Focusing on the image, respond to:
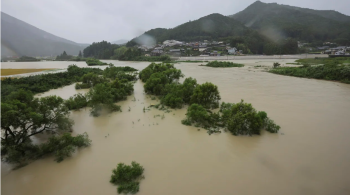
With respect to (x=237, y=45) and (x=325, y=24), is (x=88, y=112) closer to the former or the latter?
(x=237, y=45)

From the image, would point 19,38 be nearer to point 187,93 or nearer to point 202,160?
point 187,93

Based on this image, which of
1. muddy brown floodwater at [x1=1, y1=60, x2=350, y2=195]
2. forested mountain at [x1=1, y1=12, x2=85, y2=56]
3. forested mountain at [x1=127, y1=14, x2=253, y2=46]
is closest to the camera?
muddy brown floodwater at [x1=1, y1=60, x2=350, y2=195]

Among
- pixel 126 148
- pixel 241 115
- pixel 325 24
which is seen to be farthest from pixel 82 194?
pixel 325 24

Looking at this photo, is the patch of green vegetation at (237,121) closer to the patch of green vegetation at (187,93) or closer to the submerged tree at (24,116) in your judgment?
the patch of green vegetation at (187,93)

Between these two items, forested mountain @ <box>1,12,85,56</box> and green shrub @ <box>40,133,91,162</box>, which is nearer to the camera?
green shrub @ <box>40,133,91,162</box>

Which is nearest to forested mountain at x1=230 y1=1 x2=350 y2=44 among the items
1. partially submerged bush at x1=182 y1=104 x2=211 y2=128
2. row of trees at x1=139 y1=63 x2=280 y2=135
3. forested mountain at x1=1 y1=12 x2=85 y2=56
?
row of trees at x1=139 y1=63 x2=280 y2=135

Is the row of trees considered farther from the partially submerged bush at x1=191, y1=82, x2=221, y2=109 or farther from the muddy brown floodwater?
the muddy brown floodwater
